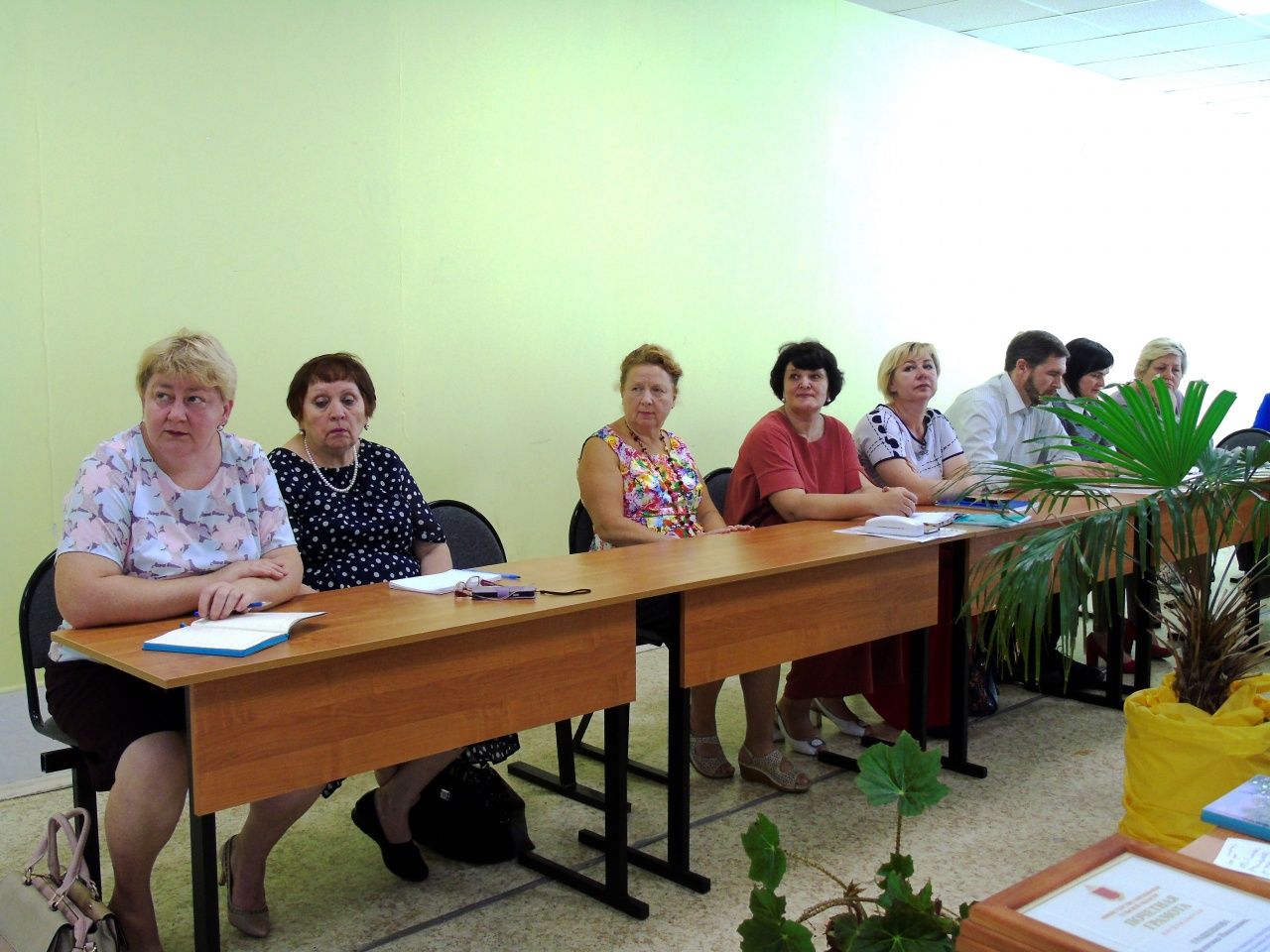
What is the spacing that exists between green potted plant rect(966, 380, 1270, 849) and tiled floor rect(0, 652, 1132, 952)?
0.42 m

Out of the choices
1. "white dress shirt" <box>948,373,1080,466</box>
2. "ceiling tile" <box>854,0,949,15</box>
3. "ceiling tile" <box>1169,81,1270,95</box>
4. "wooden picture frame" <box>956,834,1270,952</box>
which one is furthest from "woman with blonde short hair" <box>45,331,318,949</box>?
"ceiling tile" <box>1169,81,1270,95</box>

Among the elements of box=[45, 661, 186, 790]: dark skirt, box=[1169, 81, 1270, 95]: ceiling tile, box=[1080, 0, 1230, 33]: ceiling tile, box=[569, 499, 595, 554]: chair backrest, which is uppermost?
box=[1169, 81, 1270, 95]: ceiling tile

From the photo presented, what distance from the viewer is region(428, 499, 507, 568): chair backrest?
3230mm

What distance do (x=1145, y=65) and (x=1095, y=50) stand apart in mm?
578

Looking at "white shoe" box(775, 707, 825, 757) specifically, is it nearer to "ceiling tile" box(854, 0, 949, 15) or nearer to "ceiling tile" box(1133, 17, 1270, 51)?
"ceiling tile" box(854, 0, 949, 15)

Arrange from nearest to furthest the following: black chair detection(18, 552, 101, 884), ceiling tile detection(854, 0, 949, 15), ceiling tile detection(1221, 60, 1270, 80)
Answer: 1. black chair detection(18, 552, 101, 884)
2. ceiling tile detection(854, 0, 949, 15)
3. ceiling tile detection(1221, 60, 1270, 80)

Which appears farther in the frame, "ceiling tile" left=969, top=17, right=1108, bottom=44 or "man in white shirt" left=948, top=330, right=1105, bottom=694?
"ceiling tile" left=969, top=17, right=1108, bottom=44

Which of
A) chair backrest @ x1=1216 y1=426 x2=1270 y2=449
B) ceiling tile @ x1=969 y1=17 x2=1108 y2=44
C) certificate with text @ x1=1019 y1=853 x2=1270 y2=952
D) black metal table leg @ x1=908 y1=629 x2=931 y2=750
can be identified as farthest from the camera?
ceiling tile @ x1=969 y1=17 x2=1108 y2=44

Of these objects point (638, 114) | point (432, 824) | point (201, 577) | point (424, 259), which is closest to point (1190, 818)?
point (432, 824)

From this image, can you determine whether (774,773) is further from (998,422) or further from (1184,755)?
(998,422)

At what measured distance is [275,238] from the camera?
11.9 feet

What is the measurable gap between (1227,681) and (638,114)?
3087 mm

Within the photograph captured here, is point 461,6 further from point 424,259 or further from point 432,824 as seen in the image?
point 432,824

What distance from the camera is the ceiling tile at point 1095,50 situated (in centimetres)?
640
